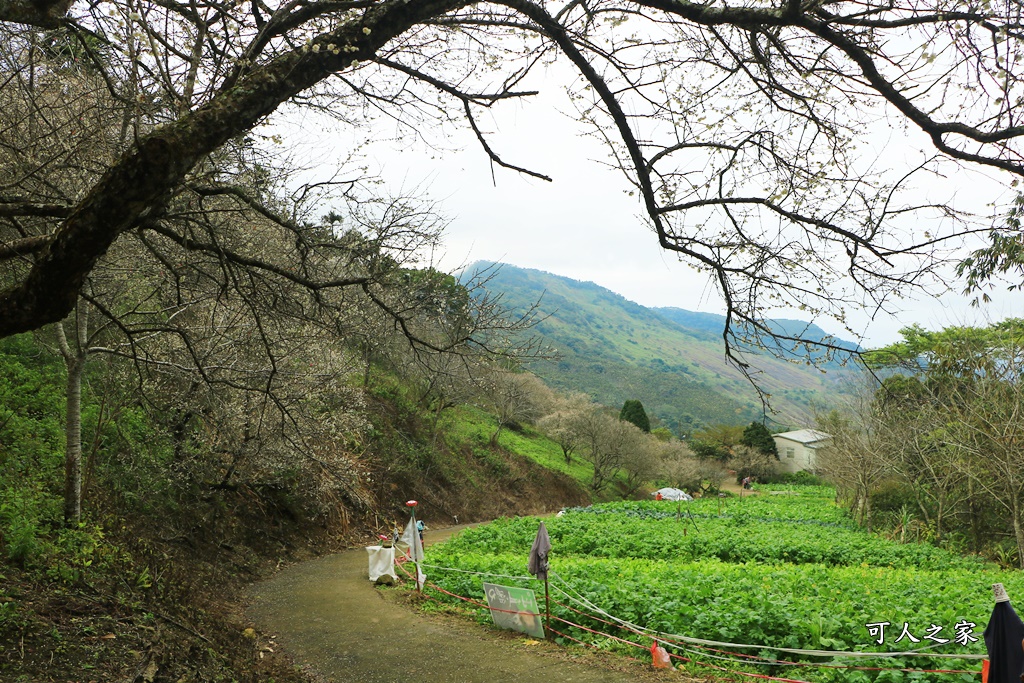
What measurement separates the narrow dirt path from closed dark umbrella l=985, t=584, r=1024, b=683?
11.7 feet

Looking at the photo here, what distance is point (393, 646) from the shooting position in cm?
969

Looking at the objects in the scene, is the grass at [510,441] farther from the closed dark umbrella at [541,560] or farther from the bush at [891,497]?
the closed dark umbrella at [541,560]

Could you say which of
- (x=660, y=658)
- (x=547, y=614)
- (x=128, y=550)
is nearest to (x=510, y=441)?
(x=547, y=614)

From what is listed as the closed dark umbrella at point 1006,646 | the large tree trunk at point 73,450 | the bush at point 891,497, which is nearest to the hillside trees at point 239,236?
the large tree trunk at point 73,450

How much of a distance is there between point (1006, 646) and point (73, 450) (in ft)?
35.6

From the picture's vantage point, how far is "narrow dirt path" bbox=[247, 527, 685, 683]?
828 cm

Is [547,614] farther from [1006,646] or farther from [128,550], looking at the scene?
[128,550]

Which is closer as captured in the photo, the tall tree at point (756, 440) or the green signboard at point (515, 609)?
the green signboard at point (515, 609)

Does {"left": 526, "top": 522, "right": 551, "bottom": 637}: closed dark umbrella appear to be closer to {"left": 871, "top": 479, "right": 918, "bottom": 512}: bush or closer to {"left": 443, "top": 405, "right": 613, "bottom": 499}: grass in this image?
{"left": 871, "top": 479, "right": 918, "bottom": 512}: bush

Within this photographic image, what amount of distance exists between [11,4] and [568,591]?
9691mm

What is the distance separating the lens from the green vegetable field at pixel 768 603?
7297 mm

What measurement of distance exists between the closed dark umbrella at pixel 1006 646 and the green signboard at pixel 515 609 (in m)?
5.93

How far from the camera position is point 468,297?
20.5ft

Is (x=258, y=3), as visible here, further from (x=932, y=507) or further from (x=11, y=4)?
(x=932, y=507)
